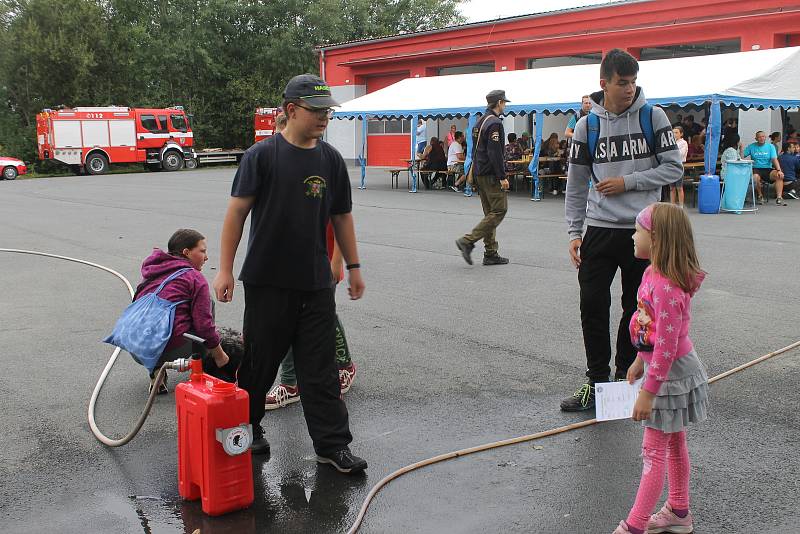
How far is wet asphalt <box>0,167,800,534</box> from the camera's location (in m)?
3.71

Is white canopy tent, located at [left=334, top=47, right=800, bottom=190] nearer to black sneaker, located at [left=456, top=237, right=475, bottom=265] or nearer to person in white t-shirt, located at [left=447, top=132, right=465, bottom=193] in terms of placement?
person in white t-shirt, located at [left=447, top=132, right=465, bottom=193]

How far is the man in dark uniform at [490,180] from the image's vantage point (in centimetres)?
1036

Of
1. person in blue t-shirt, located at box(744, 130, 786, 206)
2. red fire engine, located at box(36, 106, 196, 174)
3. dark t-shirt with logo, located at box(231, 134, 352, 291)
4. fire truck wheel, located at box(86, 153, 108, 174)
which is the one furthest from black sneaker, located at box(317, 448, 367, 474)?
fire truck wheel, located at box(86, 153, 108, 174)

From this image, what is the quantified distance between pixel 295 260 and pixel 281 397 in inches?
56.8

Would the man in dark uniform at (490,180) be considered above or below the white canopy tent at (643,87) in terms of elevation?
below

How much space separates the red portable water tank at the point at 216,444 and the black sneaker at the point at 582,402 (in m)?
2.09

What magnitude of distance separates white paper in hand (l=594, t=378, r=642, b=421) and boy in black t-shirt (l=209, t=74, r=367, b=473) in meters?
1.26

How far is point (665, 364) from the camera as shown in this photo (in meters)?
3.22

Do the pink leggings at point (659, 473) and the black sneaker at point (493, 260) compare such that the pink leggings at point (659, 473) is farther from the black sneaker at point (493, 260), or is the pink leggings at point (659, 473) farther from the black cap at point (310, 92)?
the black sneaker at point (493, 260)

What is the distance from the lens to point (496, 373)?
19.2 feet

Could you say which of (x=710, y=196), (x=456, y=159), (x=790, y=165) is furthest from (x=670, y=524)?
(x=456, y=159)

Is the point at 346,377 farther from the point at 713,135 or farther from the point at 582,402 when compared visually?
the point at 713,135

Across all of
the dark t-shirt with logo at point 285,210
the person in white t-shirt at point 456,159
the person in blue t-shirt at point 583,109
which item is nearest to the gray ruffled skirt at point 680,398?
the dark t-shirt with logo at point 285,210

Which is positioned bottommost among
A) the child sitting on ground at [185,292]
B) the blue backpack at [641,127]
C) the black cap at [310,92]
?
the child sitting on ground at [185,292]
